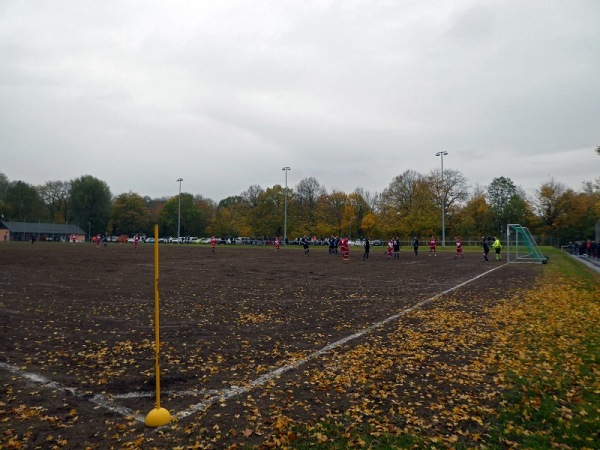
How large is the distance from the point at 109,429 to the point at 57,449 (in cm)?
52

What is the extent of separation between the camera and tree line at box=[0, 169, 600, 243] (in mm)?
71125

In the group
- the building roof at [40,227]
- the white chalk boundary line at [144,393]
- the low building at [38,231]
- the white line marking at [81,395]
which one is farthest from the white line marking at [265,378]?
the building roof at [40,227]

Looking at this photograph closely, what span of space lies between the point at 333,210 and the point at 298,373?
267 feet

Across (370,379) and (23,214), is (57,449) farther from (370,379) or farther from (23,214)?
(23,214)

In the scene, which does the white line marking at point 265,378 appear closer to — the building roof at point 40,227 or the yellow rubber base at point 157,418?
the yellow rubber base at point 157,418

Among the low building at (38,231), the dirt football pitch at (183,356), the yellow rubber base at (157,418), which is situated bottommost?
the dirt football pitch at (183,356)

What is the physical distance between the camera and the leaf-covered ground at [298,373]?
4.27 metres

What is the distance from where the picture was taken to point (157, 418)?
14.5 ft

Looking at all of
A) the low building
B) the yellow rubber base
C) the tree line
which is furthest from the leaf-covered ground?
the low building

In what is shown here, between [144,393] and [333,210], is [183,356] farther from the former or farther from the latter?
[333,210]

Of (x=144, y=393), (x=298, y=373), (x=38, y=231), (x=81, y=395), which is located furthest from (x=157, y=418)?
(x=38, y=231)

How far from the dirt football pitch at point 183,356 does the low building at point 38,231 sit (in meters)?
103

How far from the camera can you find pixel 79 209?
11162cm

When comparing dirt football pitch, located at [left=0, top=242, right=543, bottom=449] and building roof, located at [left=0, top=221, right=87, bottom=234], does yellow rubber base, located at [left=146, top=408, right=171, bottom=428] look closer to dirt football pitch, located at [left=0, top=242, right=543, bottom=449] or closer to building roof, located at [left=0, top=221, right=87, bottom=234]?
dirt football pitch, located at [left=0, top=242, right=543, bottom=449]
